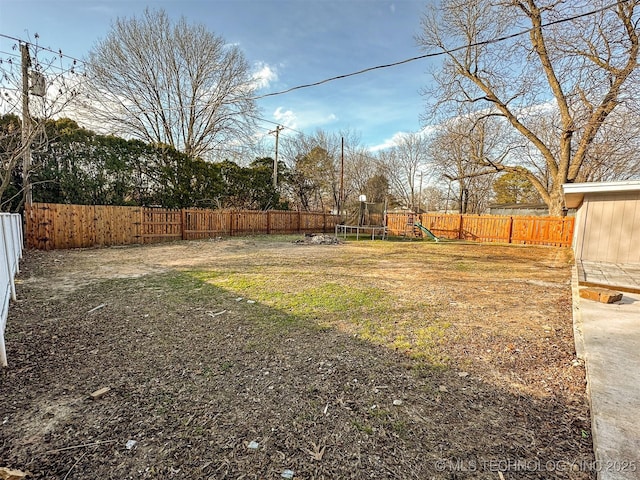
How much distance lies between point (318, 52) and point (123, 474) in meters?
10.8

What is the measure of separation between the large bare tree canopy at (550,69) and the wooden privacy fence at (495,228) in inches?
33.9

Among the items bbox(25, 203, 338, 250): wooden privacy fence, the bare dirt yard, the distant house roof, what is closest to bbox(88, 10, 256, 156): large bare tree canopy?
bbox(25, 203, 338, 250): wooden privacy fence

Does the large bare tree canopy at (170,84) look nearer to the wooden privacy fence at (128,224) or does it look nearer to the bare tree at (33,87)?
the wooden privacy fence at (128,224)

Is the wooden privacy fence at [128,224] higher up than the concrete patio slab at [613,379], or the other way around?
the wooden privacy fence at [128,224]

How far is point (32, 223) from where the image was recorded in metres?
8.16

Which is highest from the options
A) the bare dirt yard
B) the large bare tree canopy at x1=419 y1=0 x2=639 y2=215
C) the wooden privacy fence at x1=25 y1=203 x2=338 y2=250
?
the large bare tree canopy at x1=419 y1=0 x2=639 y2=215

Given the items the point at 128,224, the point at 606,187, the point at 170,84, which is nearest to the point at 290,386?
the point at 606,187

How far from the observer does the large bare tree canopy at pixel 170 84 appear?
14.3 m

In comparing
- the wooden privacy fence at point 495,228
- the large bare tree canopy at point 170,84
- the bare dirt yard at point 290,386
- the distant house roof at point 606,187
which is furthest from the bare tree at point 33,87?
the wooden privacy fence at point 495,228

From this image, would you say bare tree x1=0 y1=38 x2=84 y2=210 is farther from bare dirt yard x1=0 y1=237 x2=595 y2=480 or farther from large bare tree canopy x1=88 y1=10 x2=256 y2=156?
large bare tree canopy x1=88 y1=10 x2=256 y2=156

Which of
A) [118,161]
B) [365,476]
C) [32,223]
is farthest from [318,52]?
[365,476]

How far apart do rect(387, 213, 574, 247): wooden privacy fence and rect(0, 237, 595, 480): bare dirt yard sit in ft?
37.4

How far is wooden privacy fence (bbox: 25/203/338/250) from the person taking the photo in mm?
8375

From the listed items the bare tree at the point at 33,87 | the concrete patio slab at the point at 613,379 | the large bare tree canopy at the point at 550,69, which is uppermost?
the large bare tree canopy at the point at 550,69
